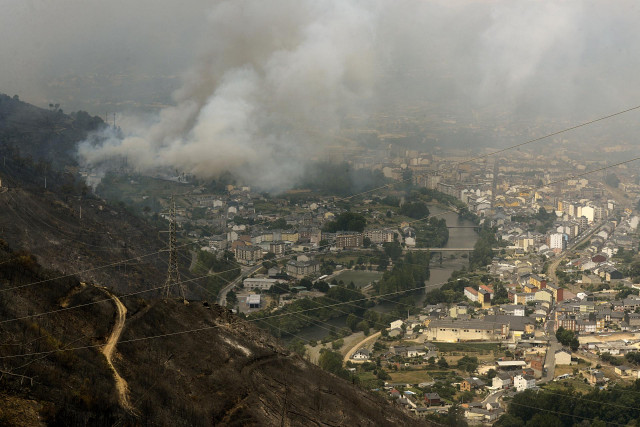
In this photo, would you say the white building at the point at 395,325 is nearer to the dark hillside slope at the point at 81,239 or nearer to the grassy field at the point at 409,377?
the grassy field at the point at 409,377

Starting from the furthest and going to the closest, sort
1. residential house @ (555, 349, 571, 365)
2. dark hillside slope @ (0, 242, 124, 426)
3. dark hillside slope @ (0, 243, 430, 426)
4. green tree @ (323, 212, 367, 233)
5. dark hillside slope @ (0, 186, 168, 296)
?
green tree @ (323, 212, 367, 233)
residential house @ (555, 349, 571, 365)
dark hillside slope @ (0, 186, 168, 296)
dark hillside slope @ (0, 243, 430, 426)
dark hillside slope @ (0, 242, 124, 426)

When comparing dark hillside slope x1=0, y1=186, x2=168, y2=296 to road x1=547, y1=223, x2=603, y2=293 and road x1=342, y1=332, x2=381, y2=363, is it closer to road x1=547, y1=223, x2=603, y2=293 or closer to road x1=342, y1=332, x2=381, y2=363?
road x1=342, y1=332, x2=381, y2=363

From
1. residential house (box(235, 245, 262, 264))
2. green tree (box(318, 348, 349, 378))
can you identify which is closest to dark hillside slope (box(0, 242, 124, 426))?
green tree (box(318, 348, 349, 378))

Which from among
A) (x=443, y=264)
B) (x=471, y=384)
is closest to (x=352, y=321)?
(x=471, y=384)

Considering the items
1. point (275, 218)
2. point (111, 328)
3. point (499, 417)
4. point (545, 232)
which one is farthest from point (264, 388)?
point (545, 232)

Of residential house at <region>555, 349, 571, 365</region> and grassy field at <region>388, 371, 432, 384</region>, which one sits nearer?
grassy field at <region>388, 371, 432, 384</region>

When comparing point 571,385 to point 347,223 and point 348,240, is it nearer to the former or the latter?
point 348,240

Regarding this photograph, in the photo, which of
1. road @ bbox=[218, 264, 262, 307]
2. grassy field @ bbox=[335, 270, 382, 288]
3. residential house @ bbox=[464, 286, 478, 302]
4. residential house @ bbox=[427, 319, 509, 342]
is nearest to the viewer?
residential house @ bbox=[427, 319, 509, 342]
